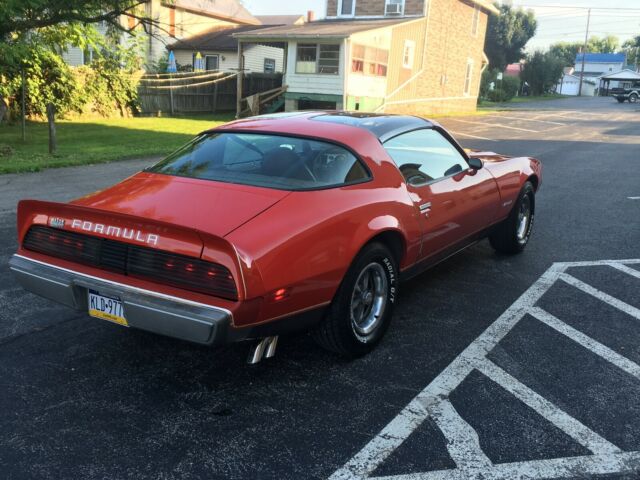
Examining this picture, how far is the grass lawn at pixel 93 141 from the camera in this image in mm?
11557

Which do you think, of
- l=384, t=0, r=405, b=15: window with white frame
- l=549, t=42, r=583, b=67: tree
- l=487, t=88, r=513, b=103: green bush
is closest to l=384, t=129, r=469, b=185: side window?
l=384, t=0, r=405, b=15: window with white frame

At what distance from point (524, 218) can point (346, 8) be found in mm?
25739

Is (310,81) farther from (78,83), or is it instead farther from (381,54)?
(78,83)

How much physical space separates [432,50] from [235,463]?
91.4ft

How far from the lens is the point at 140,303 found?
2.94 metres

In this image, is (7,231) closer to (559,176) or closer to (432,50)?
(559,176)

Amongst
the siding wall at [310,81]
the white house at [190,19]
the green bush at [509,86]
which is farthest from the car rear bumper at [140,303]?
the green bush at [509,86]

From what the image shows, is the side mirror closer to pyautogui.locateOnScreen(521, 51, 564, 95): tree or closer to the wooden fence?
the wooden fence

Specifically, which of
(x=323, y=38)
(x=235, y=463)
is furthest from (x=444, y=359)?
(x=323, y=38)

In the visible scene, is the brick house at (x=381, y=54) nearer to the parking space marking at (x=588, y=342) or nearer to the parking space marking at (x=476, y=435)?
the parking space marking at (x=588, y=342)

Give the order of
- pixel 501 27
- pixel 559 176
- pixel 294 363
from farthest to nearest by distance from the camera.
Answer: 1. pixel 501 27
2. pixel 559 176
3. pixel 294 363

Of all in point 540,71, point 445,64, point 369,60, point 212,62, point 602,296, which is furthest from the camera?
point 540,71

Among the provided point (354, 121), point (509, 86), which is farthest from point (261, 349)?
point (509, 86)

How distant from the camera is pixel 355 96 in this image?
2297 cm
